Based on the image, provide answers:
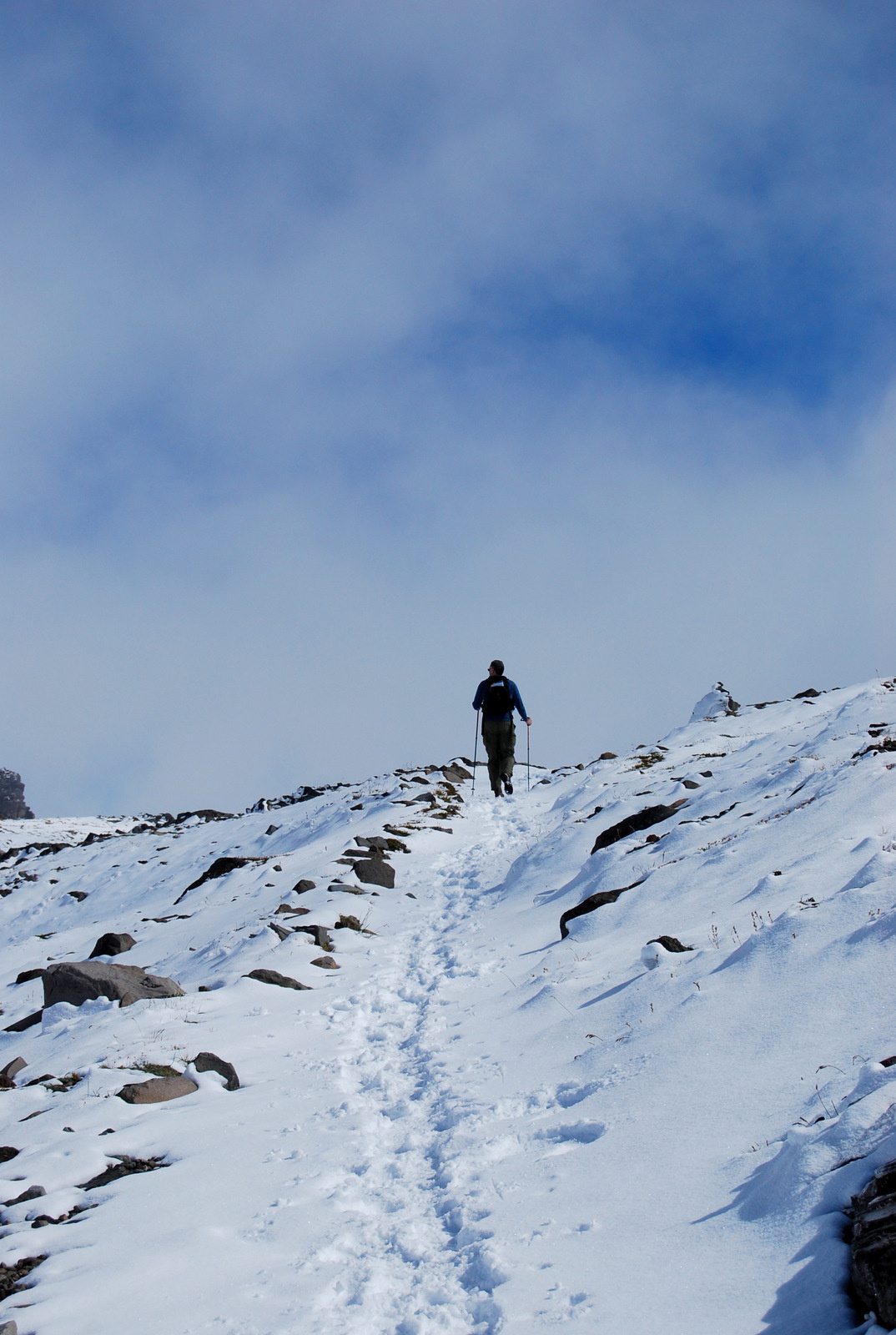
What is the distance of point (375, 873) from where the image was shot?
14.1 meters

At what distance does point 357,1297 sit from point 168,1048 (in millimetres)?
4356

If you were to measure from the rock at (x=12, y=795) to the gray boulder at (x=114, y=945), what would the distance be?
58916 millimetres

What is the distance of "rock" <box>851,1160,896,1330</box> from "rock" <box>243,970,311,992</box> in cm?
725

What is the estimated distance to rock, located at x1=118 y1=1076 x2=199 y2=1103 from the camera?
655cm

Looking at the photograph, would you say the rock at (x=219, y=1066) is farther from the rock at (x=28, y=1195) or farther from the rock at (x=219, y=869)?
the rock at (x=219, y=869)

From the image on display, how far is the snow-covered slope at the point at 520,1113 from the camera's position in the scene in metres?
3.53

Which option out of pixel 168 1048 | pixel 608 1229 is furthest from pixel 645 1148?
pixel 168 1048

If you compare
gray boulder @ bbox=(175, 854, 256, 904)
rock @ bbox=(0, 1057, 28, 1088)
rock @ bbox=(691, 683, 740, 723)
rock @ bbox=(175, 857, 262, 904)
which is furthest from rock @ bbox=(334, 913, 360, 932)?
rock @ bbox=(691, 683, 740, 723)

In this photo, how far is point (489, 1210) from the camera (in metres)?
4.31

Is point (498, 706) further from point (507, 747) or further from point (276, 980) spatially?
point (276, 980)

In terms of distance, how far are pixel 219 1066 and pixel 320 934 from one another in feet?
12.9

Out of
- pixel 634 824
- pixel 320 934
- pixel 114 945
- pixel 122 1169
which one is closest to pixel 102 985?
pixel 320 934

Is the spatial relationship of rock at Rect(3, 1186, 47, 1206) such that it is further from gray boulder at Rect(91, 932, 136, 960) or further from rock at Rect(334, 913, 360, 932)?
gray boulder at Rect(91, 932, 136, 960)

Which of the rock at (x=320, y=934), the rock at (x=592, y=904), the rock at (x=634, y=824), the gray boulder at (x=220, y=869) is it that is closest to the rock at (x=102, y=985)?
the rock at (x=320, y=934)
